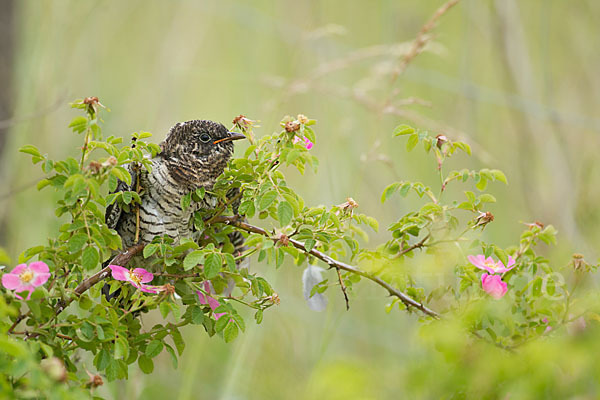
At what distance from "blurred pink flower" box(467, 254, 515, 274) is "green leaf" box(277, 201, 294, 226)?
262 millimetres

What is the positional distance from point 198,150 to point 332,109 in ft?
6.11

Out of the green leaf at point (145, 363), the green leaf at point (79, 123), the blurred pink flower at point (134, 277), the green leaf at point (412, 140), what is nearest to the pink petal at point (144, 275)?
the blurred pink flower at point (134, 277)

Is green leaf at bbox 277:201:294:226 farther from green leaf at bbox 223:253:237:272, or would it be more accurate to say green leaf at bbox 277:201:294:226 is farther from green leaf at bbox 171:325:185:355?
green leaf at bbox 171:325:185:355

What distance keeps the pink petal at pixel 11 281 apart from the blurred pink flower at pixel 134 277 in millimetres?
126

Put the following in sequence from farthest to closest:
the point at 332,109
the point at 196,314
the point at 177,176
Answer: the point at 332,109 < the point at 177,176 < the point at 196,314

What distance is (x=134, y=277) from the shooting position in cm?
82

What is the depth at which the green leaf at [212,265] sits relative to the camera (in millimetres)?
774

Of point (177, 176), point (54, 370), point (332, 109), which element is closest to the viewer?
point (54, 370)

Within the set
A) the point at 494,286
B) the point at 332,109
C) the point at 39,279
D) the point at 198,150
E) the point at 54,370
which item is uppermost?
the point at 332,109

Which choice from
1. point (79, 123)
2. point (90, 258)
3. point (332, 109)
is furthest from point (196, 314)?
point (332, 109)

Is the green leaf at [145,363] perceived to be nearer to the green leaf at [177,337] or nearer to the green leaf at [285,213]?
the green leaf at [177,337]

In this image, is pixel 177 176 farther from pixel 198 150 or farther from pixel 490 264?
pixel 490 264

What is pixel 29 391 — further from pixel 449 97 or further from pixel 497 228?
pixel 449 97

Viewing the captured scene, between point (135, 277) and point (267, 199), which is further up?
point (267, 199)
